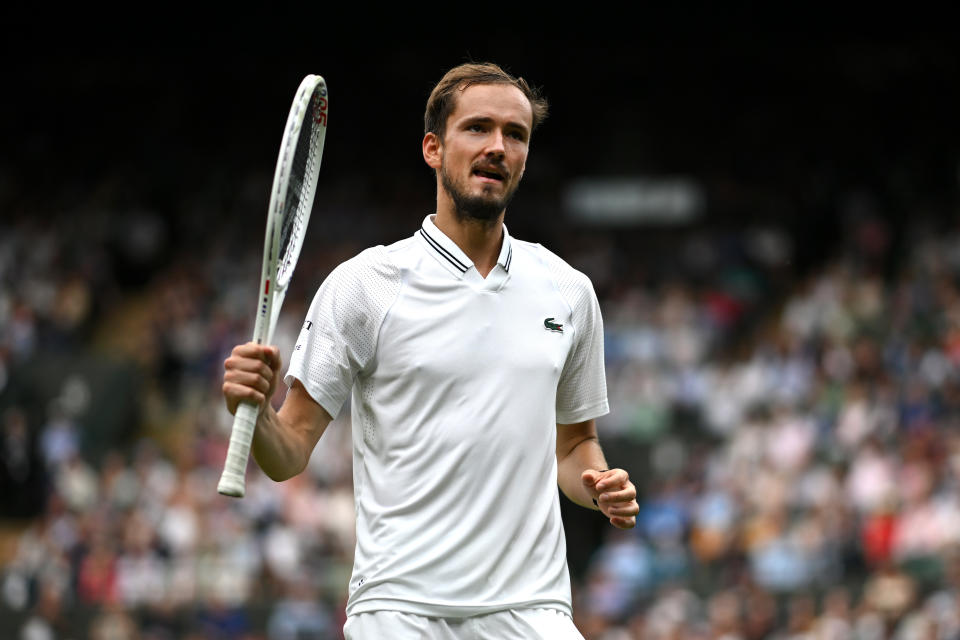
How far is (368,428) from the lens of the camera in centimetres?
395

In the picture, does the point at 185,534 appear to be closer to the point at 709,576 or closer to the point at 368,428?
the point at 709,576

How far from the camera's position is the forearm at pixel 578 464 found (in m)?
4.26

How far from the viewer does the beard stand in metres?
4.02

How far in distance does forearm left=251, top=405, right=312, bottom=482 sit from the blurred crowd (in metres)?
7.55

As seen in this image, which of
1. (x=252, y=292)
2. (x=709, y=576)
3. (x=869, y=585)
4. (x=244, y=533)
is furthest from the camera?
(x=252, y=292)

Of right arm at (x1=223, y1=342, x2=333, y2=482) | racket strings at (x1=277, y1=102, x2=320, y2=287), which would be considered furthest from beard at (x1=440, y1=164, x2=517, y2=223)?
right arm at (x1=223, y1=342, x2=333, y2=482)

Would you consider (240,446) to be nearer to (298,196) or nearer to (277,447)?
(277,447)

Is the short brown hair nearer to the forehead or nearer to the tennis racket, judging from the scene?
the forehead

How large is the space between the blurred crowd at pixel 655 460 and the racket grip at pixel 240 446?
7842 mm

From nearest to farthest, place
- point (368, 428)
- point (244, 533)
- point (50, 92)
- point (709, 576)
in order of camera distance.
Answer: point (368, 428) < point (709, 576) < point (244, 533) < point (50, 92)

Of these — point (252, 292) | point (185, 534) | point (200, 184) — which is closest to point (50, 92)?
point (200, 184)

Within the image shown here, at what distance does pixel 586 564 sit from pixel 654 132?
305 inches

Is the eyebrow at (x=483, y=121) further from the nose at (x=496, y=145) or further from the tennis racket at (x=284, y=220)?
the tennis racket at (x=284, y=220)

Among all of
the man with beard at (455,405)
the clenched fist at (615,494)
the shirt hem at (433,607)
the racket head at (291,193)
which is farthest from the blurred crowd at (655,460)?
the racket head at (291,193)
